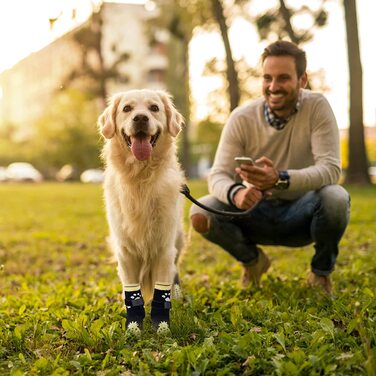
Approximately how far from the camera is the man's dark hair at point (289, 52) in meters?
4.05

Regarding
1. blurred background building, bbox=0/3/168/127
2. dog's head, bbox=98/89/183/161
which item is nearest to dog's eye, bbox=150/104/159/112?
dog's head, bbox=98/89/183/161

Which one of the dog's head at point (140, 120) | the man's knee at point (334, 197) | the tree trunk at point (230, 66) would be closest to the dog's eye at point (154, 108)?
the dog's head at point (140, 120)

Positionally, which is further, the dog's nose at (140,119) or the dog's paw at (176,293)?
the dog's paw at (176,293)

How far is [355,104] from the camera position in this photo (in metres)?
15.0

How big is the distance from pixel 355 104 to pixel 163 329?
516 inches

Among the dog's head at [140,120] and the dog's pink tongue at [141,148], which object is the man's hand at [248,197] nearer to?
the dog's head at [140,120]

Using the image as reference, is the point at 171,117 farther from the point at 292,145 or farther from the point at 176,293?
the point at 176,293

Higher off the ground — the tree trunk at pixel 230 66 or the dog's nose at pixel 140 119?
the tree trunk at pixel 230 66

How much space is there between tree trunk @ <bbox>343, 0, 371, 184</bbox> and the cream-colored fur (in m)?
12.5

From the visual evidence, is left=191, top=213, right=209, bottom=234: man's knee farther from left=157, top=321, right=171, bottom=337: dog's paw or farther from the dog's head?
left=157, top=321, right=171, bottom=337: dog's paw

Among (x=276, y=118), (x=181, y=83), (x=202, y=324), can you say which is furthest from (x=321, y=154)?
(x=181, y=83)

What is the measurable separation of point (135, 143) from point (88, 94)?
84.6 feet

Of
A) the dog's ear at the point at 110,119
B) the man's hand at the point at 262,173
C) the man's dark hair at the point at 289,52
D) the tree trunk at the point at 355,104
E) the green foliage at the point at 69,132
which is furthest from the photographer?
the green foliage at the point at 69,132

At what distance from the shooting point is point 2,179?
145 feet
